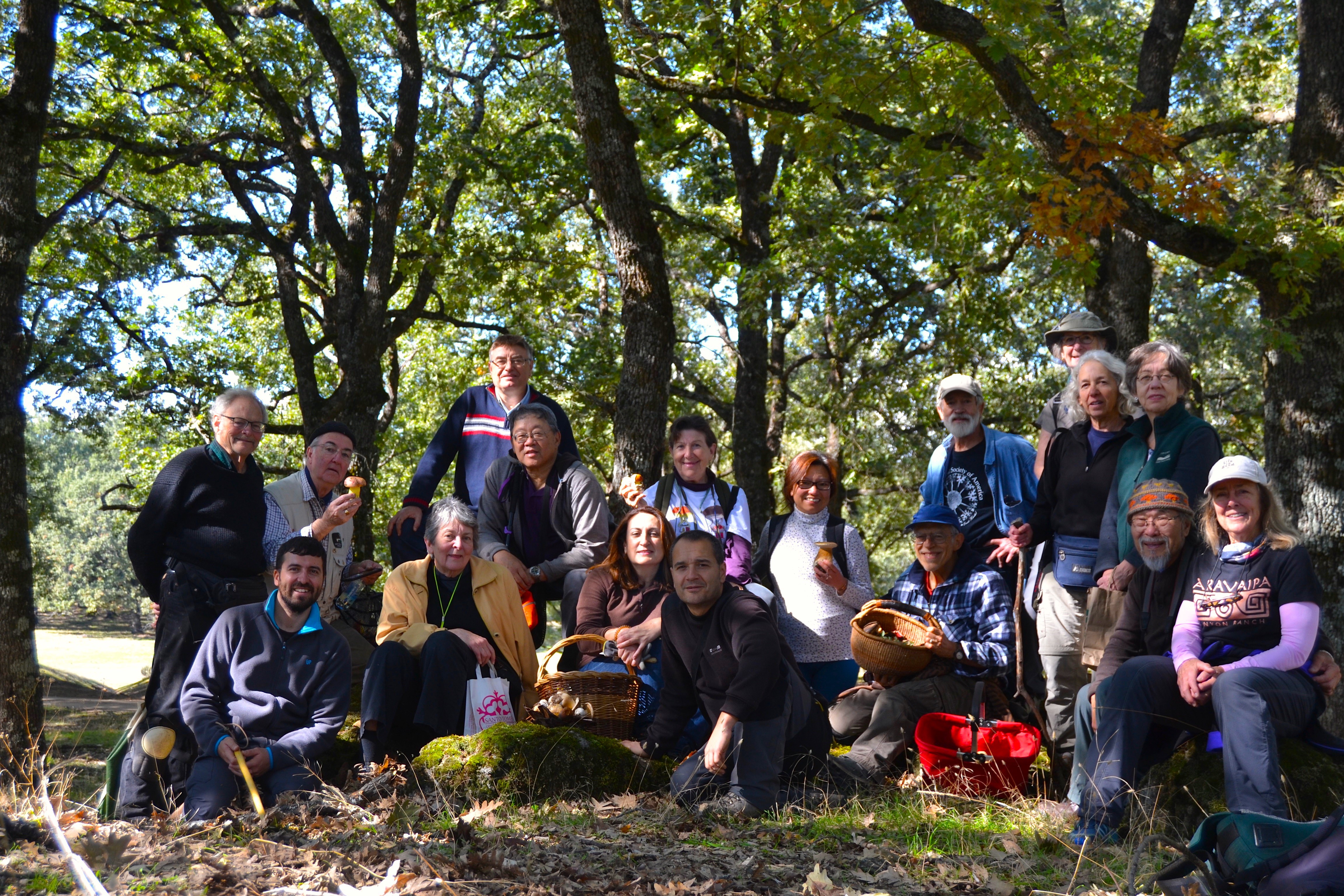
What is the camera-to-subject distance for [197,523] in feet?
17.9

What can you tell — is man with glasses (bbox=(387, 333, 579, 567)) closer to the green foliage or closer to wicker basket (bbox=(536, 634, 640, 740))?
wicker basket (bbox=(536, 634, 640, 740))

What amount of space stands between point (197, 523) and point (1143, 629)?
190 inches

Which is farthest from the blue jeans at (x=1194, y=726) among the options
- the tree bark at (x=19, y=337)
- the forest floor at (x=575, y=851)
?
the tree bark at (x=19, y=337)

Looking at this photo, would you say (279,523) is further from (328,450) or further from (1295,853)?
(1295,853)

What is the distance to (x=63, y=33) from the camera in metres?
13.8

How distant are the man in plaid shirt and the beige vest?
3.06m


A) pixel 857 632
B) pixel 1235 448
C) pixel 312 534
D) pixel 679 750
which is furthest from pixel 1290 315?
pixel 1235 448

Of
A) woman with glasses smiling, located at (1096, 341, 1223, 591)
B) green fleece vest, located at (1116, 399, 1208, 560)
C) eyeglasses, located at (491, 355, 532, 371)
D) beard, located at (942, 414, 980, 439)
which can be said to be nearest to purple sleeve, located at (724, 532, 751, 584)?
beard, located at (942, 414, 980, 439)

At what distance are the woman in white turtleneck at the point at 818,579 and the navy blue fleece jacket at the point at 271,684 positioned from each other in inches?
105

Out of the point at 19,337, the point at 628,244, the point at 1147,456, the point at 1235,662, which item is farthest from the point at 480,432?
the point at 1235,662

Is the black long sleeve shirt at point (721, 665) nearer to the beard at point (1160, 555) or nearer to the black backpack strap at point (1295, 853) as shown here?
the beard at point (1160, 555)

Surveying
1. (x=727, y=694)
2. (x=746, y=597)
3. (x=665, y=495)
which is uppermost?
(x=665, y=495)

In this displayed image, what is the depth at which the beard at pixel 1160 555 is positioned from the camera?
15.6 feet

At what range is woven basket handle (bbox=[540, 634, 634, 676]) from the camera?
5.71 metres
